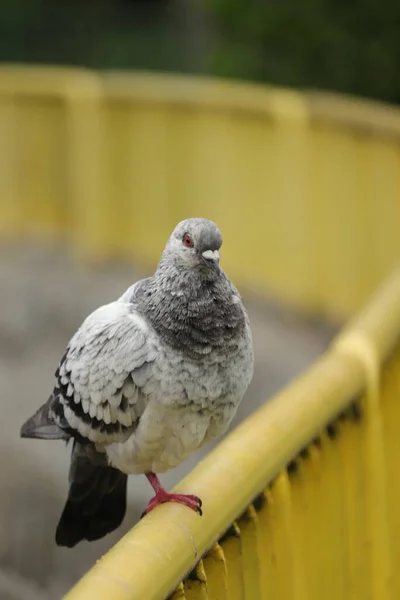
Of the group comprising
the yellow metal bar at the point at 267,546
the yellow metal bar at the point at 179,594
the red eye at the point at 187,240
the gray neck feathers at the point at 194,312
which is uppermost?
the red eye at the point at 187,240

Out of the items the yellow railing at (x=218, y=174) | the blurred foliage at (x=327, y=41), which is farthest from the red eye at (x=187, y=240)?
the blurred foliage at (x=327, y=41)

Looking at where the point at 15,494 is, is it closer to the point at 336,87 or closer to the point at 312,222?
the point at 312,222

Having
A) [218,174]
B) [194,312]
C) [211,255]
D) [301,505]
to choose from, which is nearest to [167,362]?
[194,312]

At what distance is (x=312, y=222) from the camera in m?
8.43

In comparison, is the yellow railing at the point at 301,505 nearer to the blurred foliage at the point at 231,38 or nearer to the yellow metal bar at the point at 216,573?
the yellow metal bar at the point at 216,573

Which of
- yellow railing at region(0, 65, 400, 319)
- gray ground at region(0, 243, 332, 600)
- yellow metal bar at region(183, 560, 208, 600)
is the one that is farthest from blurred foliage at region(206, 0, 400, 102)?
yellow metal bar at region(183, 560, 208, 600)

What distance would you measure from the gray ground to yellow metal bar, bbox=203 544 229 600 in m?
3.13

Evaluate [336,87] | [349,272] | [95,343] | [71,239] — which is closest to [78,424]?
[95,343]

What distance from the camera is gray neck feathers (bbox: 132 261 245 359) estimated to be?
3.22m

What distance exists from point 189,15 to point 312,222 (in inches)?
513

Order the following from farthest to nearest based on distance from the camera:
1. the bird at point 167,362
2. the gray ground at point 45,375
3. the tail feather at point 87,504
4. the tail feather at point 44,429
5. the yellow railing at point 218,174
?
1. the yellow railing at point 218,174
2. the gray ground at point 45,375
3. the tail feather at point 87,504
4. the tail feather at point 44,429
5. the bird at point 167,362

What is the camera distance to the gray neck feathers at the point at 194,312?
3217 mm

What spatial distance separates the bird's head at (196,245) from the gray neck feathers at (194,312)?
0.05 m

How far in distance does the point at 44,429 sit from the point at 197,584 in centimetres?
117
